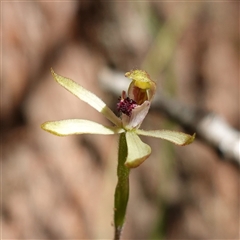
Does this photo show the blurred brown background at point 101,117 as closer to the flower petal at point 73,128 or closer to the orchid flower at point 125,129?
the orchid flower at point 125,129

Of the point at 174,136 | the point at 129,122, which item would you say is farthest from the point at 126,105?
the point at 174,136

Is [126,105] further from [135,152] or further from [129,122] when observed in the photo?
[135,152]

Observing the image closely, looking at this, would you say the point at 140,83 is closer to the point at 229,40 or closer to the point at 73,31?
the point at 73,31

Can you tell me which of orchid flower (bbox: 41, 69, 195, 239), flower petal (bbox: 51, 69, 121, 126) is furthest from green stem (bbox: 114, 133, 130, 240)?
flower petal (bbox: 51, 69, 121, 126)

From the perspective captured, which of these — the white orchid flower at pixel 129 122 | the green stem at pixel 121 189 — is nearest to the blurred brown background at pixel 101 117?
the white orchid flower at pixel 129 122

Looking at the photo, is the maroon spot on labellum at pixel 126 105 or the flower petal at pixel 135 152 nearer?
the flower petal at pixel 135 152

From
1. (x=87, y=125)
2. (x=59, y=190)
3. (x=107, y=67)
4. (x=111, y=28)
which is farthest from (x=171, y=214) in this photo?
(x=87, y=125)

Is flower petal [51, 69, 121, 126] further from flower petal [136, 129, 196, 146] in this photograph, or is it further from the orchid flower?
flower petal [136, 129, 196, 146]
